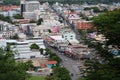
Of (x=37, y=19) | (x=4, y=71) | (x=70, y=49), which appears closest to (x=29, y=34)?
(x=37, y=19)

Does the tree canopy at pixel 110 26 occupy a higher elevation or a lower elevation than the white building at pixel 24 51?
higher

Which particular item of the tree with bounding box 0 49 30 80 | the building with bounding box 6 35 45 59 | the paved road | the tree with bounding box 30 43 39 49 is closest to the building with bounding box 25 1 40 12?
the tree with bounding box 30 43 39 49

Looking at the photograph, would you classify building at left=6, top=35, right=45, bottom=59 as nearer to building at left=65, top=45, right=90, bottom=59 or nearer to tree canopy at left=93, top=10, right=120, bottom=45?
building at left=65, top=45, right=90, bottom=59

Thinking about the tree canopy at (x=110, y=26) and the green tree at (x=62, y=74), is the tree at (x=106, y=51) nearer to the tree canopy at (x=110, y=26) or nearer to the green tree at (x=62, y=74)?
the tree canopy at (x=110, y=26)

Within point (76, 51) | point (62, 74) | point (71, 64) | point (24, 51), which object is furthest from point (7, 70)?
point (76, 51)

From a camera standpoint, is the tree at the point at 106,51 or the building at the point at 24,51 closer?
the tree at the point at 106,51

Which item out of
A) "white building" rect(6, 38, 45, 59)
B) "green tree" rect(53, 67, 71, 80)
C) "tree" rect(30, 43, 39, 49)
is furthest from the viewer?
"tree" rect(30, 43, 39, 49)

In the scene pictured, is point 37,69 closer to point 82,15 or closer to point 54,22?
point 54,22

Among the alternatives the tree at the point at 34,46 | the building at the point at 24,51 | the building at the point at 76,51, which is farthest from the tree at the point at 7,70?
the tree at the point at 34,46

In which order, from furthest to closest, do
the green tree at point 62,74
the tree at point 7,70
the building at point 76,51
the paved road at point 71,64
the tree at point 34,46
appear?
the tree at point 34,46, the building at point 76,51, the paved road at point 71,64, the green tree at point 62,74, the tree at point 7,70

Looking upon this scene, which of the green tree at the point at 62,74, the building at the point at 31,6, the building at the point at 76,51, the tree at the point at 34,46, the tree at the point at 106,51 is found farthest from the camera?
the building at the point at 31,6
